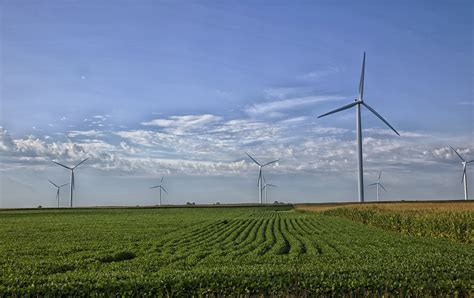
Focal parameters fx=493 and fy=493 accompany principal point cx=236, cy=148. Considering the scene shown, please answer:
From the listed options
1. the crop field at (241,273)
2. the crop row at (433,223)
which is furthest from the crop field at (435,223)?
the crop field at (241,273)

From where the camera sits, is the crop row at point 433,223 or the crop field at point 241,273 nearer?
the crop field at point 241,273

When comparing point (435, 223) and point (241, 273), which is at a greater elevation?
point (435, 223)

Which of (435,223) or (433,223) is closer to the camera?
(435,223)

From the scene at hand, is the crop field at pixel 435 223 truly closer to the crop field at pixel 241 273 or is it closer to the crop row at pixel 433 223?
the crop row at pixel 433 223

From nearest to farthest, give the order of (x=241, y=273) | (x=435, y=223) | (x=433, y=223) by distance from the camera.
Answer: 1. (x=241, y=273)
2. (x=435, y=223)
3. (x=433, y=223)

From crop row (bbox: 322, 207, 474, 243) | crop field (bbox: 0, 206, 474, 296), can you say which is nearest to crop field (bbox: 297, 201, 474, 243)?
crop row (bbox: 322, 207, 474, 243)

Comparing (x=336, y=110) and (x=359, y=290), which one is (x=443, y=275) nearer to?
(x=359, y=290)

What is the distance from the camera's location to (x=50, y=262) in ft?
78.5

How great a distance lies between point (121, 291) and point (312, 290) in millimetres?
6127

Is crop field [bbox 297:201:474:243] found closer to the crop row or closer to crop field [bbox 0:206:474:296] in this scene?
the crop row

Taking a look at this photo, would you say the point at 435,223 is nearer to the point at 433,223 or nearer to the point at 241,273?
the point at 433,223

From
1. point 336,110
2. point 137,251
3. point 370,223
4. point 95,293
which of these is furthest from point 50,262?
point 336,110

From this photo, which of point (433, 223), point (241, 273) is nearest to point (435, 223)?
point (433, 223)

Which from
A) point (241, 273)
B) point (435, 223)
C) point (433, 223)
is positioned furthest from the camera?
point (433, 223)
